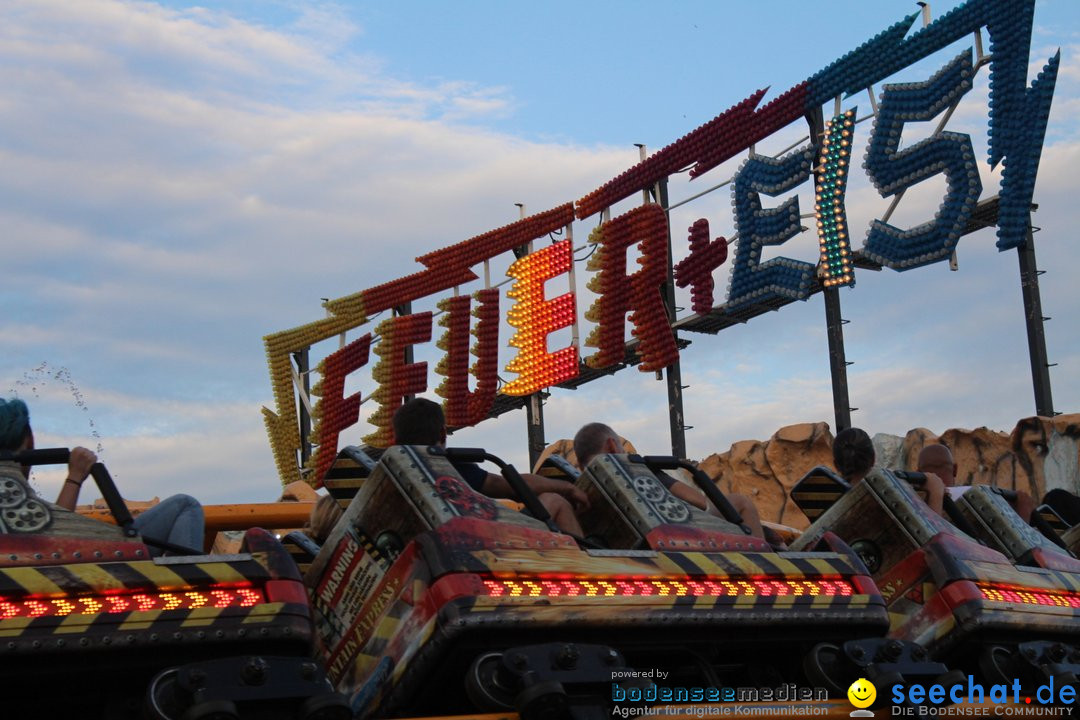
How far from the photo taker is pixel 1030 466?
14281mm

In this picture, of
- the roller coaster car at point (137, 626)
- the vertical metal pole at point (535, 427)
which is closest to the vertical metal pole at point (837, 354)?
the vertical metal pole at point (535, 427)

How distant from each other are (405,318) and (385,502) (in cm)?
1897

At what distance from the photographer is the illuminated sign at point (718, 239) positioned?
14547mm

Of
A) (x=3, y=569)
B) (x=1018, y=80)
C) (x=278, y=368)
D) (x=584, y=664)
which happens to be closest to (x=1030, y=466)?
(x=1018, y=80)

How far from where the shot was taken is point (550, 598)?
4.05 m

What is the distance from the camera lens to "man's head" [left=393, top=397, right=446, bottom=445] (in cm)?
468

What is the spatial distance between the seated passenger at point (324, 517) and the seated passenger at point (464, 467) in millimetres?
334

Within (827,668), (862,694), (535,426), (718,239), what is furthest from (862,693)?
(535,426)

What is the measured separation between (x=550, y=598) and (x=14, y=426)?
1.75 meters

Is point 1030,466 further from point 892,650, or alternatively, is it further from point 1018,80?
point 892,650

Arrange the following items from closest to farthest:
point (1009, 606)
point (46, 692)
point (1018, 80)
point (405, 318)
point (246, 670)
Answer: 1. point (246, 670)
2. point (46, 692)
3. point (1009, 606)
4. point (1018, 80)
5. point (405, 318)

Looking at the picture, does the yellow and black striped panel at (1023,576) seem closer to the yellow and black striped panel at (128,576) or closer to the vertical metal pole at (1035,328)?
the yellow and black striped panel at (128,576)

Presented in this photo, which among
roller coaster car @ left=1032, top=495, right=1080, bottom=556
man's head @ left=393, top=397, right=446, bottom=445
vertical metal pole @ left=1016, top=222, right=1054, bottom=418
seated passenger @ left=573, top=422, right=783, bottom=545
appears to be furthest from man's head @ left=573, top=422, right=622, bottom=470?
vertical metal pole @ left=1016, top=222, right=1054, bottom=418

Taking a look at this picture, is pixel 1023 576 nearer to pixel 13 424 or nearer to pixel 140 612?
pixel 140 612
